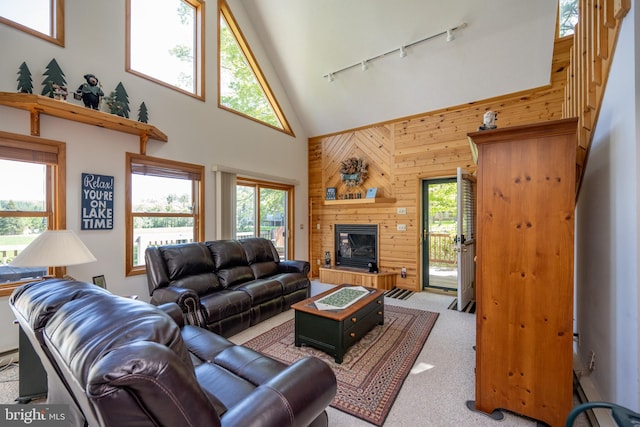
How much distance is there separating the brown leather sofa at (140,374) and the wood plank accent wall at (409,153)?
292cm

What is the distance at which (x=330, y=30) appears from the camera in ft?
14.0

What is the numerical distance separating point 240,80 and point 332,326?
4.61 m

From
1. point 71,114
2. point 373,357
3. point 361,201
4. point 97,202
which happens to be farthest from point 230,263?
point 361,201

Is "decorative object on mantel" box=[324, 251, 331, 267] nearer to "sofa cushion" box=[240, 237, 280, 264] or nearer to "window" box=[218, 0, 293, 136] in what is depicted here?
"sofa cushion" box=[240, 237, 280, 264]

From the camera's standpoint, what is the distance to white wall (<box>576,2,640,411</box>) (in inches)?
56.0

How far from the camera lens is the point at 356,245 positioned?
567 centimetres

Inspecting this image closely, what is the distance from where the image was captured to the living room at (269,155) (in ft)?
5.07

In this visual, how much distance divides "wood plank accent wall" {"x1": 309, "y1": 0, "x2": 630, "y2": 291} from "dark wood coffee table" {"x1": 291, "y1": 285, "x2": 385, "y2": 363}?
2.34 metres

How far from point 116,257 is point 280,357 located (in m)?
2.38

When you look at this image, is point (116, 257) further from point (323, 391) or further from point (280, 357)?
point (323, 391)

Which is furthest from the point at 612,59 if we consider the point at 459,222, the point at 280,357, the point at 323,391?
the point at 280,357

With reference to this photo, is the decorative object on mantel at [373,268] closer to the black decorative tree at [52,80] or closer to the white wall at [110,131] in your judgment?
the white wall at [110,131]

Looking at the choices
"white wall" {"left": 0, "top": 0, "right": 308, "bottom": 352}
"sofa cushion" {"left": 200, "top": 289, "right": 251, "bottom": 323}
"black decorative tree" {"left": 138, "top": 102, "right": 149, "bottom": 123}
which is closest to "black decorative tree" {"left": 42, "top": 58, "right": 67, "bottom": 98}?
"white wall" {"left": 0, "top": 0, "right": 308, "bottom": 352}

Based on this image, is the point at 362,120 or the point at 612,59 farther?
the point at 362,120
